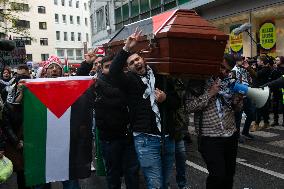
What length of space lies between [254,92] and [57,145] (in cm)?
207

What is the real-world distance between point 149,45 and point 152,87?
1.30 feet

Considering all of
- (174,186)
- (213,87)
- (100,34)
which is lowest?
(174,186)

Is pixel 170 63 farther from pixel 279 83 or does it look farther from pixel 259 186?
pixel 259 186

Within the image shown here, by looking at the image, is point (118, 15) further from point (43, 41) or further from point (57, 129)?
point (43, 41)

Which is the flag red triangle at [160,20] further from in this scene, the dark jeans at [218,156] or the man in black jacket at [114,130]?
the dark jeans at [218,156]

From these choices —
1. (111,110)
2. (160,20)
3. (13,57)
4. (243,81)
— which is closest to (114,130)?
(111,110)

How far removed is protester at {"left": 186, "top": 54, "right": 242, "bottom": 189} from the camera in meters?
4.19

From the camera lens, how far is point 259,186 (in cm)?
585

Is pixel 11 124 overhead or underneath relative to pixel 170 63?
underneath

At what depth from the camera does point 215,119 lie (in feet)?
13.8

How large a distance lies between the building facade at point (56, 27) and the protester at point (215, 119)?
6918 centimetres

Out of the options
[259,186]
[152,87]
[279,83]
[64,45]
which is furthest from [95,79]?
[64,45]

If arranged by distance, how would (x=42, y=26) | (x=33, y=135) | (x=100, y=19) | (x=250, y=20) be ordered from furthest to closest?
(x=42, y=26) → (x=100, y=19) → (x=250, y=20) → (x=33, y=135)

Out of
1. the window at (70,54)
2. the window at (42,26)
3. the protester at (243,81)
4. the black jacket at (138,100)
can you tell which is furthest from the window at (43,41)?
the black jacket at (138,100)
